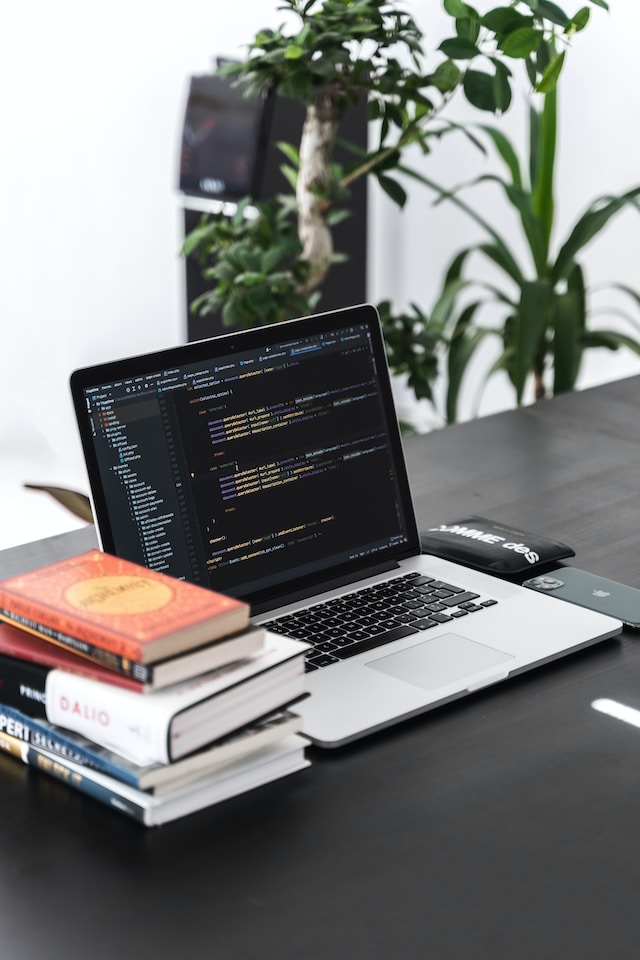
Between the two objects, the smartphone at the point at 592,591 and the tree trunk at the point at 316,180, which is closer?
the smartphone at the point at 592,591

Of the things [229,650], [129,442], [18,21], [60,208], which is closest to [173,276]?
[60,208]

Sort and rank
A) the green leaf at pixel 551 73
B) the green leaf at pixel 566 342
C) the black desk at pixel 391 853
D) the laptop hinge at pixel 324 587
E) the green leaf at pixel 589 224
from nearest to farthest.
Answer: the black desk at pixel 391 853, the laptop hinge at pixel 324 587, the green leaf at pixel 551 73, the green leaf at pixel 589 224, the green leaf at pixel 566 342

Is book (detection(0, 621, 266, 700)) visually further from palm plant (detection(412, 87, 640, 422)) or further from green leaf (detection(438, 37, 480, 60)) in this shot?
palm plant (detection(412, 87, 640, 422))

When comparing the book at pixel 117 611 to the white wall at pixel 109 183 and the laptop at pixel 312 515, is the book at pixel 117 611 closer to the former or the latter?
the laptop at pixel 312 515

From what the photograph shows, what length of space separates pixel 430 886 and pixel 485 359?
3.69 meters

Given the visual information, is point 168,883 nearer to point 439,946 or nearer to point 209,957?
point 209,957

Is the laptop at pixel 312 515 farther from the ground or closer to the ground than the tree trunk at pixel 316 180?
closer to the ground

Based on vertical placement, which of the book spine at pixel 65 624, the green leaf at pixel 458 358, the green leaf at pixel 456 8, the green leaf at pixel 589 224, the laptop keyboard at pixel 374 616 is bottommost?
the green leaf at pixel 458 358

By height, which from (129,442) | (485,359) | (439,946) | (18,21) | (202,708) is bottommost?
(485,359)

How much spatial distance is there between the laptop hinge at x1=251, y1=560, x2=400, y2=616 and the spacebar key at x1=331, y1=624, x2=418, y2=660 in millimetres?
111

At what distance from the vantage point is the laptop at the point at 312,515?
4.18 feet

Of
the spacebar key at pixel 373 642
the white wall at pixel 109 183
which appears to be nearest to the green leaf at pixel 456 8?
the spacebar key at pixel 373 642

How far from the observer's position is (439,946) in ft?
2.99

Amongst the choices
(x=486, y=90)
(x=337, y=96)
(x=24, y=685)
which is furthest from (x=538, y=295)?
(x=24, y=685)
